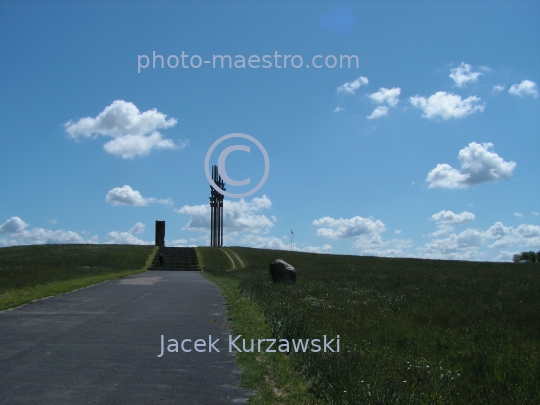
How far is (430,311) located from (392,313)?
60.0 inches

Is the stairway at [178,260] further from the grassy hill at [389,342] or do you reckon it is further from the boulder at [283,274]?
the grassy hill at [389,342]

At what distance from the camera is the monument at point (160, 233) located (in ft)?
209

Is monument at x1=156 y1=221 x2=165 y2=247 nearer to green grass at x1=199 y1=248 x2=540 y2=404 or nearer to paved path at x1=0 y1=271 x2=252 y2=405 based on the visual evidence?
green grass at x1=199 y1=248 x2=540 y2=404

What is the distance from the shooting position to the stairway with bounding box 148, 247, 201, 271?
149 feet

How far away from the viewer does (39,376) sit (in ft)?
24.6

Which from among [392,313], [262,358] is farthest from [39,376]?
[392,313]

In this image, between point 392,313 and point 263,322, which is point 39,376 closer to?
point 263,322

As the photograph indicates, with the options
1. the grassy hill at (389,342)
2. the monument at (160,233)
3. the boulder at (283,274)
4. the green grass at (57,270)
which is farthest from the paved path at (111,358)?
the monument at (160,233)

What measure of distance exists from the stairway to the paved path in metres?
29.5

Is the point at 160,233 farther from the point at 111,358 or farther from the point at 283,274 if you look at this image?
the point at 111,358

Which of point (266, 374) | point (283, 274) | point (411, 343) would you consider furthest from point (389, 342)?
point (283, 274)

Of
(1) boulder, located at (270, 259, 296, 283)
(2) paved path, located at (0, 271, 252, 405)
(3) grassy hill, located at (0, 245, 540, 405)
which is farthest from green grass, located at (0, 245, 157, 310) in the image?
(1) boulder, located at (270, 259, 296, 283)

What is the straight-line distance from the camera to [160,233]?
210 ft

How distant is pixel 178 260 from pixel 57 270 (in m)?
19.8
